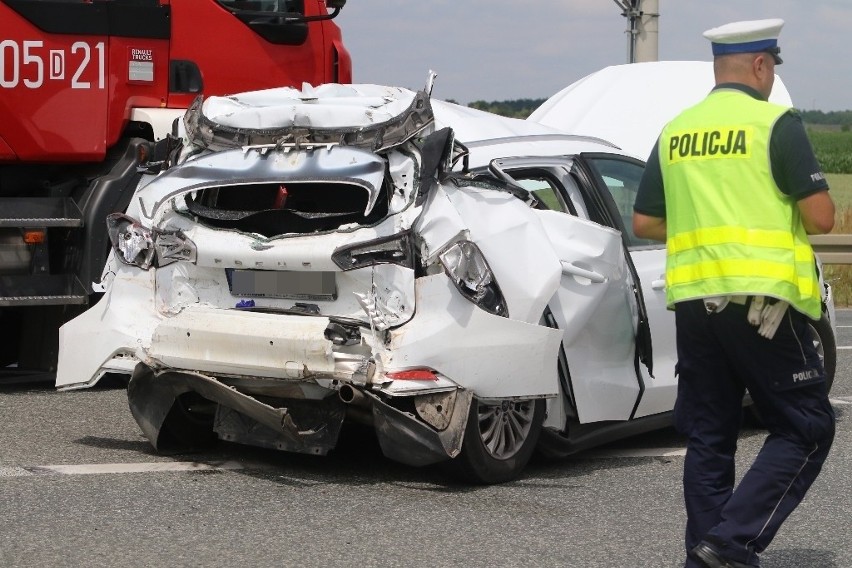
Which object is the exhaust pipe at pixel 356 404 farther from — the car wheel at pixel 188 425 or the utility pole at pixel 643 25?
the utility pole at pixel 643 25

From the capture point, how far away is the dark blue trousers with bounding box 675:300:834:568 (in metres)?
4.57

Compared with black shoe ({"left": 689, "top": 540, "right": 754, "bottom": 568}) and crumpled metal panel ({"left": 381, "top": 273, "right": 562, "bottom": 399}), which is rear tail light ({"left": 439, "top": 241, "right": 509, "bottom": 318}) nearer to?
crumpled metal panel ({"left": 381, "top": 273, "right": 562, "bottom": 399})

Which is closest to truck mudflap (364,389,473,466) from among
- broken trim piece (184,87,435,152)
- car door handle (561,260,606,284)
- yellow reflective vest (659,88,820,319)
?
car door handle (561,260,606,284)

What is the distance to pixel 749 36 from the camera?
15.3ft

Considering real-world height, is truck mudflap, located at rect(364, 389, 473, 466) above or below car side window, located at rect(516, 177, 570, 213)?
below

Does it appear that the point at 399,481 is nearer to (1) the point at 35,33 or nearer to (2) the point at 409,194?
(2) the point at 409,194

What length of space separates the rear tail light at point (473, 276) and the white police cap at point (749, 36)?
65.9 inches

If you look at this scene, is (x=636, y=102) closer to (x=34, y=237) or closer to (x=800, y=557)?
(x=34, y=237)

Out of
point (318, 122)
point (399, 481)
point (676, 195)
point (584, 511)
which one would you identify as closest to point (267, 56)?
point (318, 122)

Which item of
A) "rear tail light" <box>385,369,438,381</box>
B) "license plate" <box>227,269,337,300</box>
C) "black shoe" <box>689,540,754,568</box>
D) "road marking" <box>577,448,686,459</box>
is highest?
"license plate" <box>227,269,337,300</box>

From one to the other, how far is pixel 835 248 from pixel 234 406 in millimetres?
10504

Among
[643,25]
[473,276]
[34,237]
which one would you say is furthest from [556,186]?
[643,25]

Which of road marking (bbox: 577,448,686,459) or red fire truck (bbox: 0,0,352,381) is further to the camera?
red fire truck (bbox: 0,0,352,381)

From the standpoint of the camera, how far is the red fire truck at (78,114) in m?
8.84
